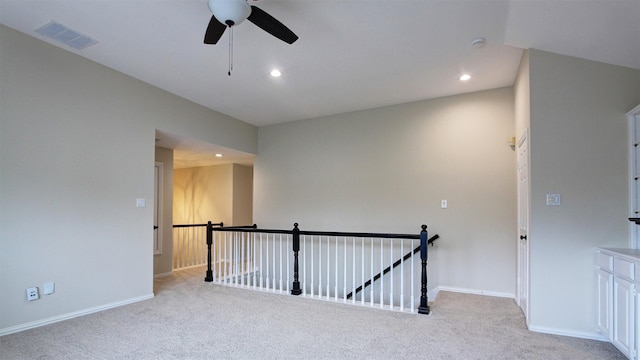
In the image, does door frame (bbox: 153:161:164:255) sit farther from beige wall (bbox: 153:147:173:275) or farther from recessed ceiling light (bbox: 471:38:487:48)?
recessed ceiling light (bbox: 471:38:487:48)

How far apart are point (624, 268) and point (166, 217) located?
20.3ft

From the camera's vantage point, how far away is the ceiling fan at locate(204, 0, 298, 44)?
226cm

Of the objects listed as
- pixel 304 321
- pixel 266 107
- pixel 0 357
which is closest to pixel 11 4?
pixel 0 357

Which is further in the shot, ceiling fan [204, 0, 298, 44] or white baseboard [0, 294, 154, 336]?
white baseboard [0, 294, 154, 336]

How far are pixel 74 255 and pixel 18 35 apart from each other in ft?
7.34

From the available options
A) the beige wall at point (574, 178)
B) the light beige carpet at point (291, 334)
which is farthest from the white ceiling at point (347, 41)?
the light beige carpet at point (291, 334)

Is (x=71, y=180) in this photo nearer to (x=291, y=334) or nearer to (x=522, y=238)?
(x=291, y=334)

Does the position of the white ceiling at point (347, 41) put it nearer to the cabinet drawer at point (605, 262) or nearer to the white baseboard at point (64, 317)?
the cabinet drawer at point (605, 262)

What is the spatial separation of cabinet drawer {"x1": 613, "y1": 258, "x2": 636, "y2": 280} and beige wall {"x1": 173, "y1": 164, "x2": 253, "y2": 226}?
6.77 metres

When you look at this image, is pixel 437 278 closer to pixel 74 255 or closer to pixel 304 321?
pixel 304 321

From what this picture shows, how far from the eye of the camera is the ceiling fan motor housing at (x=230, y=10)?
2.24 metres

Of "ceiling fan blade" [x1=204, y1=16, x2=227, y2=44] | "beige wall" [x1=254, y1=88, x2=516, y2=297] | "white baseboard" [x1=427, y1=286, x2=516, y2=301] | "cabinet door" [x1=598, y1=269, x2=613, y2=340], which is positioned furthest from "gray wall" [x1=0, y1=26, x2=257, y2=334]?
"cabinet door" [x1=598, y1=269, x2=613, y2=340]

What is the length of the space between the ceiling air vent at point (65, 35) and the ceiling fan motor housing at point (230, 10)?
6.01 feet

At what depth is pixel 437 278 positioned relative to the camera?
490 cm
